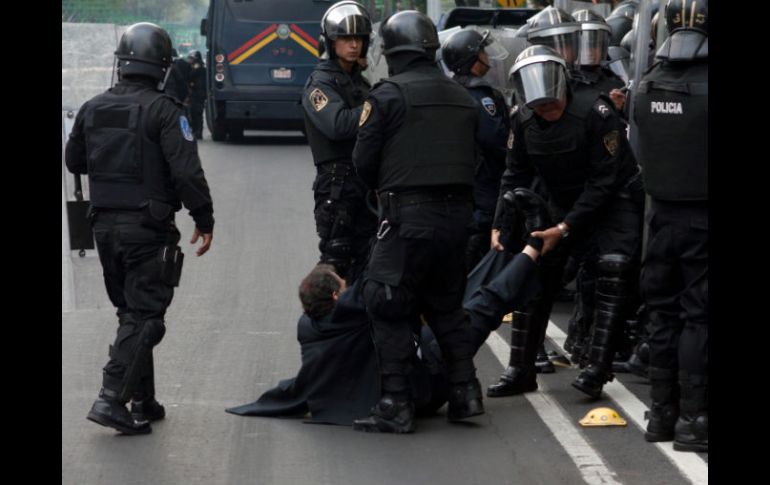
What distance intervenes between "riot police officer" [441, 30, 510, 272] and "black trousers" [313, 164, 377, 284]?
66 cm

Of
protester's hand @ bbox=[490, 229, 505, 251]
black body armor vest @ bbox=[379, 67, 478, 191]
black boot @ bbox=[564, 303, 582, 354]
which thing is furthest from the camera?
black boot @ bbox=[564, 303, 582, 354]

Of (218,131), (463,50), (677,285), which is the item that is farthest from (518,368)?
(218,131)

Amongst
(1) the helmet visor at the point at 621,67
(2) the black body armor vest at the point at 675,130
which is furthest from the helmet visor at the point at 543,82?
(1) the helmet visor at the point at 621,67

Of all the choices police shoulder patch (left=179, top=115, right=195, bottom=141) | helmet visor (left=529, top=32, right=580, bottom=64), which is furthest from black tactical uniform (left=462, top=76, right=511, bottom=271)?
police shoulder patch (left=179, top=115, right=195, bottom=141)

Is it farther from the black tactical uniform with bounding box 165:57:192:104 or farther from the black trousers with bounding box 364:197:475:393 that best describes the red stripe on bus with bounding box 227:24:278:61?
the black trousers with bounding box 364:197:475:393

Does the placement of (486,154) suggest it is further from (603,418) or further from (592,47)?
(603,418)

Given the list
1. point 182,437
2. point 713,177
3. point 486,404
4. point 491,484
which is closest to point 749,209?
point 713,177

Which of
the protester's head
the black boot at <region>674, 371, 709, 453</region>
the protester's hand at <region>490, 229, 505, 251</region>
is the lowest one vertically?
the black boot at <region>674, 371, 709, 453</region>

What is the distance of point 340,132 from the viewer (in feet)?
26.8

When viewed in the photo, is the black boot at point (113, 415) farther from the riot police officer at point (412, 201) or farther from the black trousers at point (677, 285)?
the black trousers at point (677, 285)

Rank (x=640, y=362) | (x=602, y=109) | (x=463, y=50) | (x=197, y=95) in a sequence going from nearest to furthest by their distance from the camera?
(x=602, y=109) → (x=640, y=362) → (x=463, y=50) → (x=197, y=95)

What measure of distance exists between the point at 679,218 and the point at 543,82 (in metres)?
1.14

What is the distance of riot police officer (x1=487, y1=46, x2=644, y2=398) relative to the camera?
7195 mm

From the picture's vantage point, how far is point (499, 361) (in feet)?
28.1
